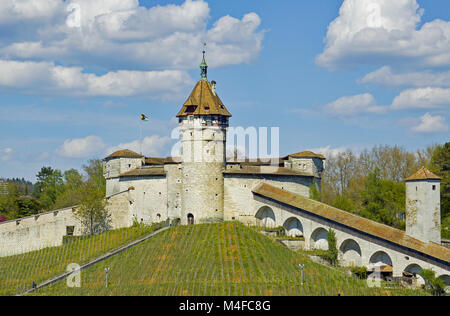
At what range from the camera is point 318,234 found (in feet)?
190

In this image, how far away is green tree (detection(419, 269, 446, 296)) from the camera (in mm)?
47281

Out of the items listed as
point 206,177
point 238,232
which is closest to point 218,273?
point 238,232

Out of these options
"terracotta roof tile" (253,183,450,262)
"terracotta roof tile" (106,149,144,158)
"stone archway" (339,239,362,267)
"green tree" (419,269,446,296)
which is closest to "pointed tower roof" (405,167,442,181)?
"terracotta roof tile" (253,183,450,262)

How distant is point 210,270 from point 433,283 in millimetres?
15776

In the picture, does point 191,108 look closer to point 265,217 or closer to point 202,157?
point 202,157

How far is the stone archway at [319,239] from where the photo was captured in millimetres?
57375

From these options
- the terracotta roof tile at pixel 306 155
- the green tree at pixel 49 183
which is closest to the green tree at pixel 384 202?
the terracotta roof tile at pixel 306 155

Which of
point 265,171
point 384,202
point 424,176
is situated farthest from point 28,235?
point 424,176

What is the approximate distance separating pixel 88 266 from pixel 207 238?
391 inches

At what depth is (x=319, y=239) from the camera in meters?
57.8

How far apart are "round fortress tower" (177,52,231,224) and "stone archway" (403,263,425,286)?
18.1 metres

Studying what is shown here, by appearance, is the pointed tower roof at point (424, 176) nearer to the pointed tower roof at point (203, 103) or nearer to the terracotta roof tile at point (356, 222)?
the terracotta roof tile at point (356, 222)
